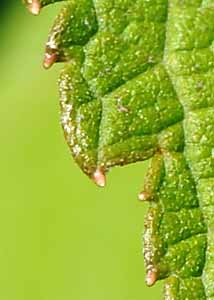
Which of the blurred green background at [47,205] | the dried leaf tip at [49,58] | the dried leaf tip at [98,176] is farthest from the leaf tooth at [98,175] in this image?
the blurred green background at [47,205]

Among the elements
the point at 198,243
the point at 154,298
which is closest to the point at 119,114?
the point at 198,243

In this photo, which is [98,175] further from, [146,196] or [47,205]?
[47,205]

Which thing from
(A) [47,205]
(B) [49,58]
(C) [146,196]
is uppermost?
(B) [49,58]

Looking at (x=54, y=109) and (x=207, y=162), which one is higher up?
(x=207, y=162)

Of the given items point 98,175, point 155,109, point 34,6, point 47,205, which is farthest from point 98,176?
point 47,205

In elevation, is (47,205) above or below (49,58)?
below

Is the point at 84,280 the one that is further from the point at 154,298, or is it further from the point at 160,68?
the point at 160,68

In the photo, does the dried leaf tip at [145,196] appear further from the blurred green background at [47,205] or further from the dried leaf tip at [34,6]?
the blurred green background at [47,205]

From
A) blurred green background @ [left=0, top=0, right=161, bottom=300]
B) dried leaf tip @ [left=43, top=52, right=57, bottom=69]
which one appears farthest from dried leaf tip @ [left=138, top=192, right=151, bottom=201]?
blurred green background @ [left=0, top=0, right=161, bottom=300]
